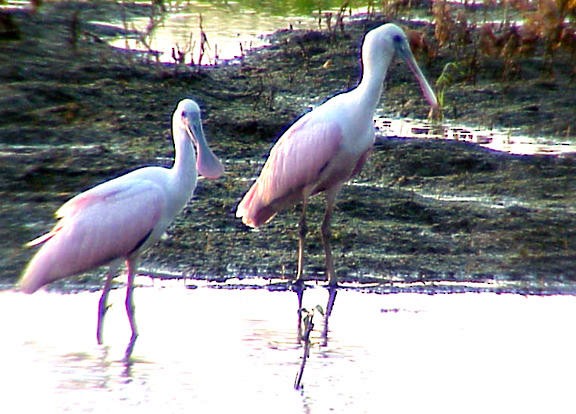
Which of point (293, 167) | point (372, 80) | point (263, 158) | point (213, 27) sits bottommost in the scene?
point (213, 27)

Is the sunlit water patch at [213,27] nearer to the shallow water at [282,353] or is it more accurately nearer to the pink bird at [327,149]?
the pink bird at [327,149]

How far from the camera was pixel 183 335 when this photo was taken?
283 inches

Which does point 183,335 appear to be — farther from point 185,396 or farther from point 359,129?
point 359,129

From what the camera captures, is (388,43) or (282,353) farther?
(388,43)

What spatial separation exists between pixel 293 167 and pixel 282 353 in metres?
2.20

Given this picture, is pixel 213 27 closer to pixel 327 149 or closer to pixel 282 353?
pixel 327 149

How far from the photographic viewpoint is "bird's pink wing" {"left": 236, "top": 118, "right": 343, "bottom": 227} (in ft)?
28.8

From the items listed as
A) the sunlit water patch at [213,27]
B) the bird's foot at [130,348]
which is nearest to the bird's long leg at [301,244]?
the bird's foot at [130,348]

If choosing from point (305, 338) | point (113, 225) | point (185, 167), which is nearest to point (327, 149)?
point (185, 167)

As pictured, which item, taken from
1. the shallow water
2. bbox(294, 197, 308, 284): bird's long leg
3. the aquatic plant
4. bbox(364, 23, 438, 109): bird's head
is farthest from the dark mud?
the aquatic plant

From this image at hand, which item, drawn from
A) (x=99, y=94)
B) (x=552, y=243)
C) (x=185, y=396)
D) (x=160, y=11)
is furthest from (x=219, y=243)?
(x=160, y=11)

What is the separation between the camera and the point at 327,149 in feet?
28.8

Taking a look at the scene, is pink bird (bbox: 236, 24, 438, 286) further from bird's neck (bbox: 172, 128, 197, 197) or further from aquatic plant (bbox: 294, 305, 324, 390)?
aquatic plant (bbox: 294, 305, 324, 390)

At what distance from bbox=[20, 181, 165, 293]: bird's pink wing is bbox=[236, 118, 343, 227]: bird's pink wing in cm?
149
